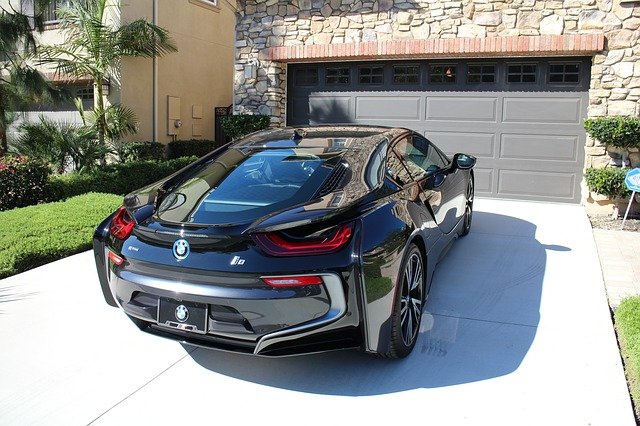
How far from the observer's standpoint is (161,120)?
13.5m

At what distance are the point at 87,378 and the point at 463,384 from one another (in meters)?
2.23

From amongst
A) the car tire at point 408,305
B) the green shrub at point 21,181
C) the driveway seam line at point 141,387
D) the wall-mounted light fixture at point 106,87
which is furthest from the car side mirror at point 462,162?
the wall-mounted light fixture at point 106,87

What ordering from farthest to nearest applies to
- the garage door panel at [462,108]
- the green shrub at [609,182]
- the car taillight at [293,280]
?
the garage door panel at [462,108] → the green shrub at [609,182] → the car taillight at [293,280]

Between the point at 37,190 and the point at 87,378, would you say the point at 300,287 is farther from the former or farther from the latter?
the point at 37,190

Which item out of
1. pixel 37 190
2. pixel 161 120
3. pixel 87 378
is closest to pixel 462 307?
pixel 87 378

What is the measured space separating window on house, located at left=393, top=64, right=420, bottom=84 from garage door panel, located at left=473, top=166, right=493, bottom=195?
1.95 m

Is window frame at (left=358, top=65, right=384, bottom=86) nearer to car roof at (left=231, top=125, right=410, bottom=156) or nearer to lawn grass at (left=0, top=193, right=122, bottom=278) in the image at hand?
lawn grass at (left=0, top=193, right=122, bottom=278)

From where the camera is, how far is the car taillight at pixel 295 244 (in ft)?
9.78

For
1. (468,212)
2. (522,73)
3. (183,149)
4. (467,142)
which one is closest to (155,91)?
(183,149)

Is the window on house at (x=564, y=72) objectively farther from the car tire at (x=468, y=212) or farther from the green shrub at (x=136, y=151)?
the green shrub at (x=136, y=151)

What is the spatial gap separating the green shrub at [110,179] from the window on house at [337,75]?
349cm

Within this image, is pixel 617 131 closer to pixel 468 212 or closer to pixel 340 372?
pixel 468 212

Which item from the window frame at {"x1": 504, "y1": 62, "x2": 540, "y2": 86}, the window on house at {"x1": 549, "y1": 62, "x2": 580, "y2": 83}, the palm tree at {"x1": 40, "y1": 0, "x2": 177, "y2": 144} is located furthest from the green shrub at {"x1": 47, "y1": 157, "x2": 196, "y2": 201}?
the window on house at {"x1": 549, "y1": 62, "x2": 580, "y2": 83}

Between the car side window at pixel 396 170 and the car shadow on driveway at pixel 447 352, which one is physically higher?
the car side window at pixel 396 170
